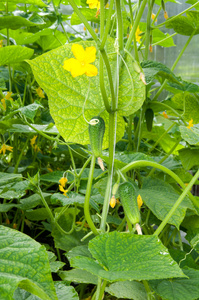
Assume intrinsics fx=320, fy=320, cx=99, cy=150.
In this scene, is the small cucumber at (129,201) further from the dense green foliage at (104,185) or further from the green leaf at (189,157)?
the green leaf at (189,157)

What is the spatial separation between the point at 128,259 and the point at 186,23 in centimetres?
63

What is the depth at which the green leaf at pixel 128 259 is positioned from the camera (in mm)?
326

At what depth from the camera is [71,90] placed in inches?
20.7

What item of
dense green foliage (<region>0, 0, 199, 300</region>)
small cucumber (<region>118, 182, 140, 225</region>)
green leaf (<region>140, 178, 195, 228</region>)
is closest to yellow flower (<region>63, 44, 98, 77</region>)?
dense green foliage (<region>0, 0, 199, 300</region>)

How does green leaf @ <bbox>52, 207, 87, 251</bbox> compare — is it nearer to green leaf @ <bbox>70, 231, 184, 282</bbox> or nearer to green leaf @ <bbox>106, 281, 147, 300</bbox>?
green leaf @ <bbox>106, 281, 147, 300</bbox>

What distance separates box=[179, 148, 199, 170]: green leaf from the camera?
744 mm

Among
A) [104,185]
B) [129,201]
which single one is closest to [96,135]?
[129,201]

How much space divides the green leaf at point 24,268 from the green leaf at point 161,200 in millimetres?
316

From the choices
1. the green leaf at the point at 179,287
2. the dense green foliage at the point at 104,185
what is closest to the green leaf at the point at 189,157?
the dense green foliage at the point at 104,185

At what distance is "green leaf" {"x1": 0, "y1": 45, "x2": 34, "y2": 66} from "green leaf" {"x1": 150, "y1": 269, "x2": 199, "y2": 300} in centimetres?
60

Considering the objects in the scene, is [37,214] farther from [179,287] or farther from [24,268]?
[24,268]

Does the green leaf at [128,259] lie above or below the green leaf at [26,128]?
above

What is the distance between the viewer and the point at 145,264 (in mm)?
344

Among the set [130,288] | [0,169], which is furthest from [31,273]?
[0,169]
